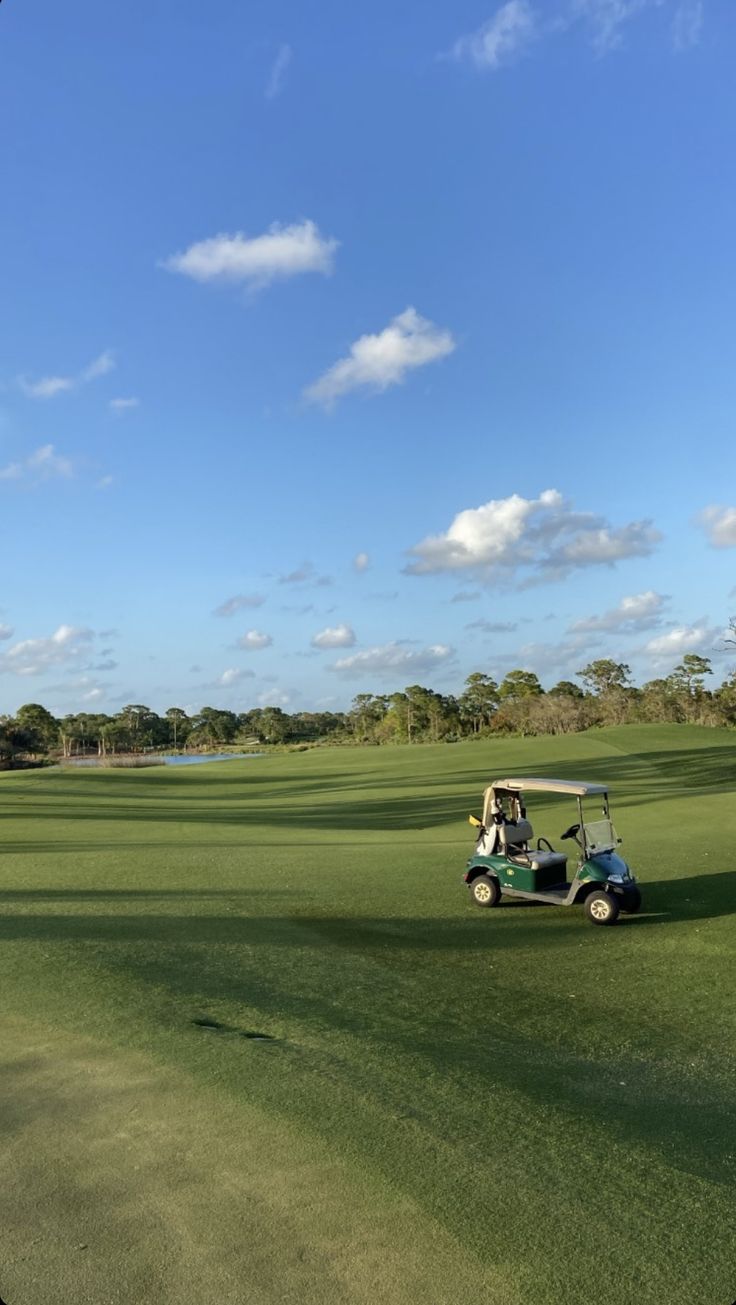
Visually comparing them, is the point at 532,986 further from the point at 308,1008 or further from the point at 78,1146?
the point at 78,1146

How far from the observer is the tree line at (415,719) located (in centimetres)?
8631

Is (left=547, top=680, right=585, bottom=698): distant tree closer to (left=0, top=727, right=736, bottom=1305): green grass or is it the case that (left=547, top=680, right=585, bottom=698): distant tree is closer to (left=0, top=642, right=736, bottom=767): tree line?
Result: (left=0, top=642, right=736, bottom=767): tree line

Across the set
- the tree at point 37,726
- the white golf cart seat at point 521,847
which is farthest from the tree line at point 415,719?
the white golf cart seat at point 521,847

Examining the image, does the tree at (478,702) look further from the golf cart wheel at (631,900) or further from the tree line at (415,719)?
the golf cart wheel at (631,900)

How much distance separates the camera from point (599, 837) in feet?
41.8

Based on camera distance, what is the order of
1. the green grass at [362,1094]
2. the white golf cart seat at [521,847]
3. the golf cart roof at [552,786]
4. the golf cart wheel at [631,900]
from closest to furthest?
the green grass at [362,1094] → the golf cart wheel at [631,900] → the golf cart roof at [552,786] → the white golf cart seat at [521,847]

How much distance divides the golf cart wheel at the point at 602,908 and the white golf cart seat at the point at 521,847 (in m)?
0.97

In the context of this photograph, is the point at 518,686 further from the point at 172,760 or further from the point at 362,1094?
the point at 362,1094

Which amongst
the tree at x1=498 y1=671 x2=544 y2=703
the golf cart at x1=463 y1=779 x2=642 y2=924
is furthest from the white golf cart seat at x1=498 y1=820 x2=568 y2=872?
the tree at x1=498 y1=671 x2=544 y2=703

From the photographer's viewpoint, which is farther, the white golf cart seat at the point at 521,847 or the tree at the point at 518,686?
the tree at the point at 518,686

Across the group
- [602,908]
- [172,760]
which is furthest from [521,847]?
[172,760]

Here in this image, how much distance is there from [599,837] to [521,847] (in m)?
1.33

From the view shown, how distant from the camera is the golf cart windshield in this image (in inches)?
494

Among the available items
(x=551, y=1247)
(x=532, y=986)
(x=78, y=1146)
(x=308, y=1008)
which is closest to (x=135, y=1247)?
(x=78, y=1146)
